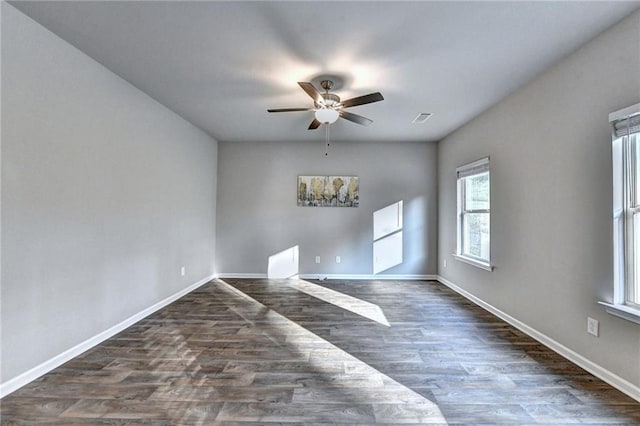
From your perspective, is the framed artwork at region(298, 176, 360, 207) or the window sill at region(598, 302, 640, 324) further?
the framed artwork at region(298, 176, 360, 207)

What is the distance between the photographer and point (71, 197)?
2.31 m

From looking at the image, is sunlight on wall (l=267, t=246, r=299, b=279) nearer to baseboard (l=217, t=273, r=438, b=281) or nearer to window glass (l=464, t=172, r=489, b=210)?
baseboard (l=217, t=273, r=438, b=281)

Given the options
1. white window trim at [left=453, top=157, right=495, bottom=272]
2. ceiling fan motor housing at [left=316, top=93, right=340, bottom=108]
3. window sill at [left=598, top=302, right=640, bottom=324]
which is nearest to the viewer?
window sill at [left=598, top=302, right=640, bottom=324]

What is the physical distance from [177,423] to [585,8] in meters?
3.60

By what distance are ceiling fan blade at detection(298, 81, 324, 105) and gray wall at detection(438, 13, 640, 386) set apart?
2.11 metres

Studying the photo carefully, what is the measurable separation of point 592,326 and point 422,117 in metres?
2.89

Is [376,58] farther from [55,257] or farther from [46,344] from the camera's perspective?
[46,344]

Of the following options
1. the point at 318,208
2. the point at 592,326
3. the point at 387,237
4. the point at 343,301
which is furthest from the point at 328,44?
the point at 387,237

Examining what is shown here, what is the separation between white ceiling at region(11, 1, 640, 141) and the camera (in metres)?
1.87

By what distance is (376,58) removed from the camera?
2.44 meters

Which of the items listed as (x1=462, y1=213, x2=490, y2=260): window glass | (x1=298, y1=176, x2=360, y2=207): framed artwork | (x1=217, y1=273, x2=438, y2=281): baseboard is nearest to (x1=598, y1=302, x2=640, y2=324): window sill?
(x1=462, y1=213, x2=490, y2=260): window glass

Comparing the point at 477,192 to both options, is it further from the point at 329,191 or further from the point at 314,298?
the point at 314,298

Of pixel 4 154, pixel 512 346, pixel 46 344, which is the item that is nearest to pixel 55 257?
pixel 46 344

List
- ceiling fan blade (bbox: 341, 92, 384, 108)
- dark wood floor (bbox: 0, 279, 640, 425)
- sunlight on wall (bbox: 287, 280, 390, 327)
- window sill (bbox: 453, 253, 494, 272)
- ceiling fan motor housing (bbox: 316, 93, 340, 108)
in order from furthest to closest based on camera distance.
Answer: window sill (bbox: 453, 253, 494, 272) → sunlight on wall (bbox: 287, 280, 390, 327) → ceiling fan motor housing (bbox: 316, 93, 340, 108) → ceiling fan blade (bbox: 341, 92, 384, 108) → dark wood floor (bbox: 0, 279, 640, 425)
